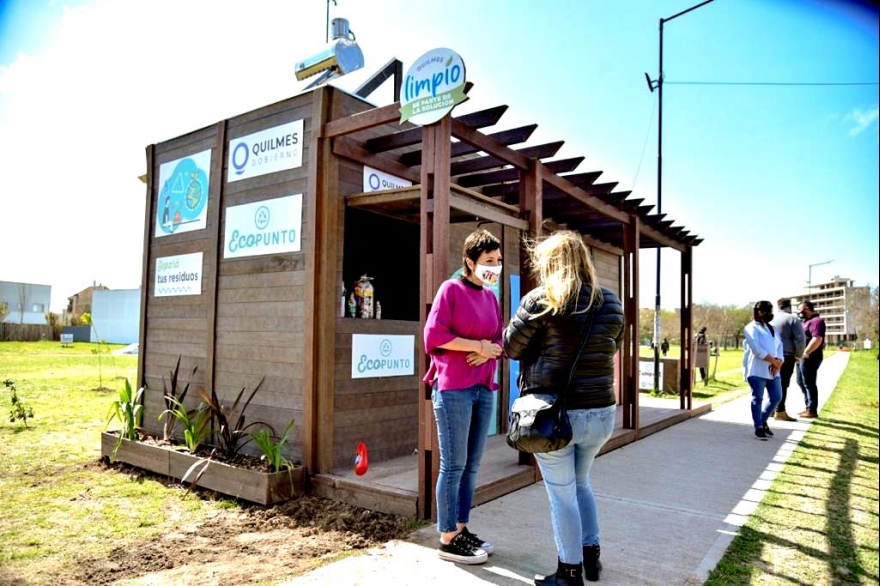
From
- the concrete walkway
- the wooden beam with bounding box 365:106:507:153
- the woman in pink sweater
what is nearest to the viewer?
the concrete walkway

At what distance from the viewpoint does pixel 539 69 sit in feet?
22.1

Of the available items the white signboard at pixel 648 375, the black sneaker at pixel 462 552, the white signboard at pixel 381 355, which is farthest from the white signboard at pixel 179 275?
the white signboard at pixel 648 375

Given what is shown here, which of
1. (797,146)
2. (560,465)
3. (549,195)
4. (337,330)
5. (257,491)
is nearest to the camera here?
(560,465)

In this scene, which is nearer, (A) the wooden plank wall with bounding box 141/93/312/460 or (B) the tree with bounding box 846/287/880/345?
(A) the wooden plank wall with bounding box 141/93/312/460

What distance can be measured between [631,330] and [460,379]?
4622mm

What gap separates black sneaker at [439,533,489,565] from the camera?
3.04m

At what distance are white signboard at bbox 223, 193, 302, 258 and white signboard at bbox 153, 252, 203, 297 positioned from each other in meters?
0.57

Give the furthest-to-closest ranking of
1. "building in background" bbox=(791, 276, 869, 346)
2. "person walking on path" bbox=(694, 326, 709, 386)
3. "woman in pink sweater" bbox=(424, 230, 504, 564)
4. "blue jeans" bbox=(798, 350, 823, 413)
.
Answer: "building in background" bbox=(791, 276, 869, 346) < "person walking on path" bbox=(694, 326, 709, 386) < "blue jeans" bbox=(798, 350, 823, 413) < "woman in pink sweater" bbox=(424, 230, 504, 564)

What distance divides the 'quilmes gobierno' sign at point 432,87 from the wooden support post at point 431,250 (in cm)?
14

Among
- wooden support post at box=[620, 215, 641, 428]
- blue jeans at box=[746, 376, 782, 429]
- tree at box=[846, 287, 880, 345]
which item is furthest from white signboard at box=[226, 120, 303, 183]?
tree at box=[846, 287, 880, 345]

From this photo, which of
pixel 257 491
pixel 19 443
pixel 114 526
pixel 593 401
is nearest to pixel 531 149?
pixel 593 401

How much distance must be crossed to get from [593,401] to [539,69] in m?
5.25

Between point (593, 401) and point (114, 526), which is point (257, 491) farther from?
point (593, 401)

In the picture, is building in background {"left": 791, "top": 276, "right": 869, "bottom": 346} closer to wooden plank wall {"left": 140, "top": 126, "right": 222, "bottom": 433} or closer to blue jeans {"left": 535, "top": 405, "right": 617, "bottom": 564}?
wooden plank wall {"left": 140, "top": 126, "right": 222, "bottom": 433}
